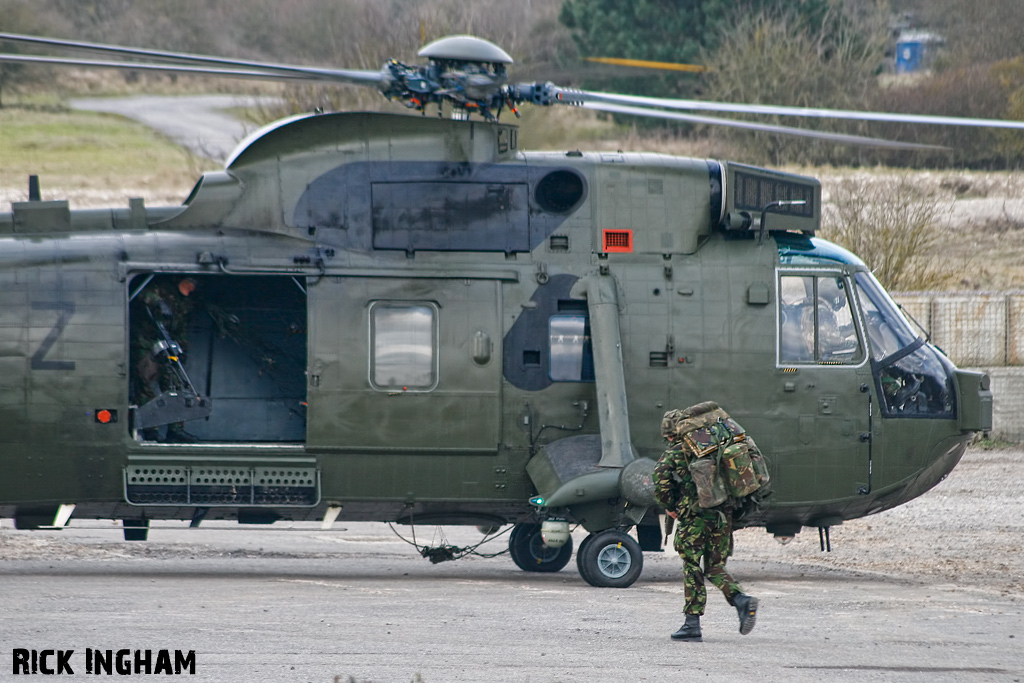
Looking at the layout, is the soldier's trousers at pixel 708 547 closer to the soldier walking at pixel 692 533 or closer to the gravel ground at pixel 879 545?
the soldier walking at pixel 692 533

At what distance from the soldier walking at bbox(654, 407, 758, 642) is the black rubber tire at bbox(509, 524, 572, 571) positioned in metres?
3.41

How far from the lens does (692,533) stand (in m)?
7.93

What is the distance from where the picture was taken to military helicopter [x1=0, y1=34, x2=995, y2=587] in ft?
32.7

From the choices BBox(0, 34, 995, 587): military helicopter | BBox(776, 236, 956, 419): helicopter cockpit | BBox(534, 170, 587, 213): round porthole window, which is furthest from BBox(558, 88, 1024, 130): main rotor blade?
BBox(776, 236, 956, 419): helicopter cockpit

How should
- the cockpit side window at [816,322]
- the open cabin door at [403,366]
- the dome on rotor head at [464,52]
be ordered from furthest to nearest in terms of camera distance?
the cockpit side window at [816,322] < the open cabin door at [403,366] < the dome on rotor head at [464,52]

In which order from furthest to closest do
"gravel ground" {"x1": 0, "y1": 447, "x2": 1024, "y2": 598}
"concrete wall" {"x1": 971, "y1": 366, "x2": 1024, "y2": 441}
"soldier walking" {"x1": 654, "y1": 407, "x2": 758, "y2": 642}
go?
"concrete wall" {"x1": 971, "y1": 366, "x2": 1024, "y2": 441} → "gravel ground" {"x1": 0, "y1": 447, "x2": 1024, "y2": 598} → "soldier walking" {"x1": 654, "y1": 407, "x2": 758, "y2": 642}

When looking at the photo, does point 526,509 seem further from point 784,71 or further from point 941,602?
point 784,71

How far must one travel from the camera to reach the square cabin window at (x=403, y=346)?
10156 mm

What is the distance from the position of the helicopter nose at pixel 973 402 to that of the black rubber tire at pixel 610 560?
9.83 ft

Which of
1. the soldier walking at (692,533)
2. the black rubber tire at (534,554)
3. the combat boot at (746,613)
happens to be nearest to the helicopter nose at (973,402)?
the soldier walking at (692,533)

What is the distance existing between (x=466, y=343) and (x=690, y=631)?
3.36 m

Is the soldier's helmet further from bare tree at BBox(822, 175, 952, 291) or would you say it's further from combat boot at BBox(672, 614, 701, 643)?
bare tree at BBox(822, 175, 952, 291)

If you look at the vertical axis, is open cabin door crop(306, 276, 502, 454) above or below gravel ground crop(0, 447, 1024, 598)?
above

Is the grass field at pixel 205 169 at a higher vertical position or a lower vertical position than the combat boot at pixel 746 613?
higher
